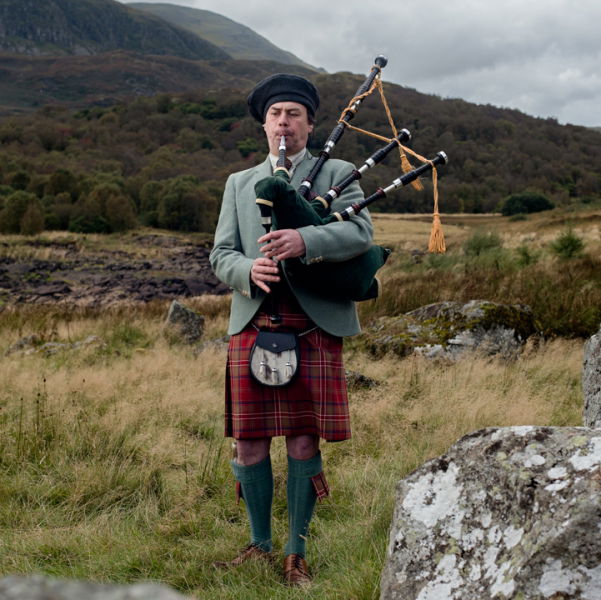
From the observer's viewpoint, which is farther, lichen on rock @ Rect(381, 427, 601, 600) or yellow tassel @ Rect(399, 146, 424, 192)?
yellow tassel @ Rect(399, 146, 424, 192)

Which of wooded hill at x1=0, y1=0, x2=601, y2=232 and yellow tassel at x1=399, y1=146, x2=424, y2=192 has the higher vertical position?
wooded hill at x1=0, y1=0, x2=601, y2=232

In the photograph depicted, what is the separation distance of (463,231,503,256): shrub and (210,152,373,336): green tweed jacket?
1623 centimetres

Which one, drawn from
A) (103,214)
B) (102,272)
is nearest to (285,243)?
(102,272)

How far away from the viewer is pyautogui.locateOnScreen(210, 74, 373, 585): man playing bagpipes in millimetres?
2475

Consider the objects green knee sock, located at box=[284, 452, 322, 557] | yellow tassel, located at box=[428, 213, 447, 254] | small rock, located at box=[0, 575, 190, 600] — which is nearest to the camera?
small rock, located at box=[0, 575, 190, 600]

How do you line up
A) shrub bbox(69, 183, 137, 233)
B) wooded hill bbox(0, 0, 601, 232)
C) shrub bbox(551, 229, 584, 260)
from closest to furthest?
1. shrub bbox(551, 229, 584, 260)
2. shrub bbox(69, 183, 137, 233)
3. wooded hill bbox(0, 0, 601, 232)

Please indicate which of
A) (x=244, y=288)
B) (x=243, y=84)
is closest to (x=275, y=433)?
(x=244, y=288)

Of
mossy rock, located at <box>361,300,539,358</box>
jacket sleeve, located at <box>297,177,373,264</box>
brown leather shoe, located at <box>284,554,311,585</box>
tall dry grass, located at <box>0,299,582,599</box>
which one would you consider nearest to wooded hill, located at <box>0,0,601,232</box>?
mossy rock, located at <box>361,300,539,358</box>

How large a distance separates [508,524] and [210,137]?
309 ft

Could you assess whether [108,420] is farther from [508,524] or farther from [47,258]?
[47,258]

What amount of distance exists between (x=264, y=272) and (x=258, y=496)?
3.35 feet

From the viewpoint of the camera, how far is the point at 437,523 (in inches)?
60.7

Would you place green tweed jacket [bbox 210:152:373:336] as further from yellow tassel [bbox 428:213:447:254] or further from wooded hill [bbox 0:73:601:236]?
wooded hill [bbox 0:73:601:236]

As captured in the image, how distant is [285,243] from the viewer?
7.58 feet
